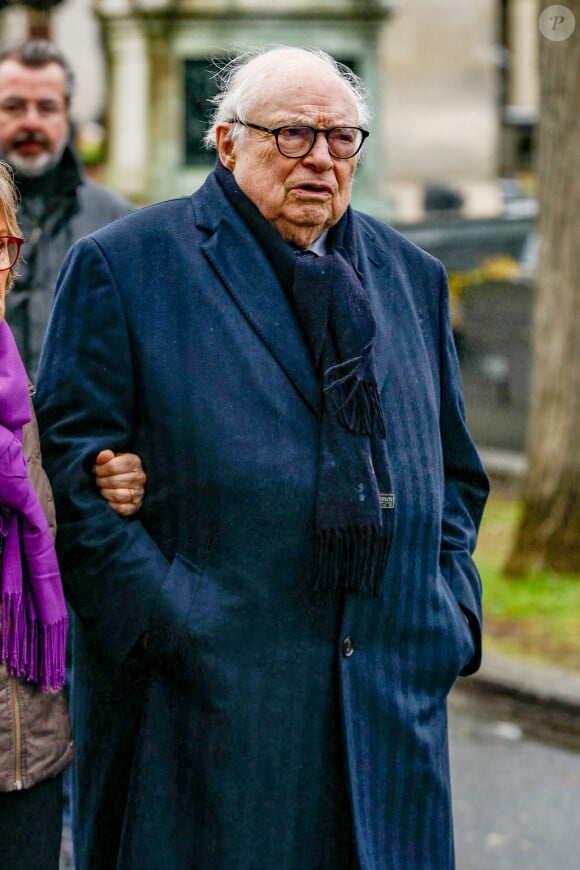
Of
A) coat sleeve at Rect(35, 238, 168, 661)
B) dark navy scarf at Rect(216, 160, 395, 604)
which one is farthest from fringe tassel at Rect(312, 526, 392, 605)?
coat sleeve at Rect(35, 238, 168, 661)

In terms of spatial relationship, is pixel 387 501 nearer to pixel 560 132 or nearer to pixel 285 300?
pixel 285 300

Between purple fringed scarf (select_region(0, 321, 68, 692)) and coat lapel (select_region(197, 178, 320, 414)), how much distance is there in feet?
1.54

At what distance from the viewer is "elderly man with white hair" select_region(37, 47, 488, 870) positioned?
9.03 ft

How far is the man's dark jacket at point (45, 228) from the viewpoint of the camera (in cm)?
399

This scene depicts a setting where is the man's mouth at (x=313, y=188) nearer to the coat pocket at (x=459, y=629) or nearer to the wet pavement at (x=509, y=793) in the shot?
the coat pocket at (x=459, y=629)

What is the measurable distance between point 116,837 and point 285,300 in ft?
3.79

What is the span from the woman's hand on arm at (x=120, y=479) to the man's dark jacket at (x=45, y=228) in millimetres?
1195

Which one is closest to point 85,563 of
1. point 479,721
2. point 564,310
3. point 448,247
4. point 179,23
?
point 479,721

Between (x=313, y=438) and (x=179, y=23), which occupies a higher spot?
(x=179, y=23)

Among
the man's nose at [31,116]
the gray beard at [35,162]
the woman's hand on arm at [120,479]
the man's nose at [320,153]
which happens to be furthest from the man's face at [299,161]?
the man's nose at [31,116]

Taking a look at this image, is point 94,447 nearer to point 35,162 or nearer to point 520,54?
point 35,162

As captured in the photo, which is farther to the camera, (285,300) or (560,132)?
(560,132)

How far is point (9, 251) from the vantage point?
271 centimetres

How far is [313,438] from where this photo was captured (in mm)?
2771
